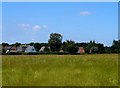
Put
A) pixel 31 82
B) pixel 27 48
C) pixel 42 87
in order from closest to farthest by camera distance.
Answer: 1. pixel 42 87
2. pixel 31 82
3. pixel 27 48

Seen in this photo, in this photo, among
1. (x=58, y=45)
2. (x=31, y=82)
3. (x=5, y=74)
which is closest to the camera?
(x=31, y=82)

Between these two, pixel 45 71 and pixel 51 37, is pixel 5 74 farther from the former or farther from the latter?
pixel 51 37

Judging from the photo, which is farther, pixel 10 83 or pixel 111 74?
pixel 111 74

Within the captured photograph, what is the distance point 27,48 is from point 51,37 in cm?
1622

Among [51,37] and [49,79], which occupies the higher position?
[51,37]

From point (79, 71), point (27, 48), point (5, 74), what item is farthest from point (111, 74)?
point (27, 48)

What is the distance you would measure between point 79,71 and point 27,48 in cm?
7988

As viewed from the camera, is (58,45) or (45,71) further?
(58,45)

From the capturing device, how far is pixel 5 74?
39.2 ft

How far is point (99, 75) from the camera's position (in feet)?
37.0

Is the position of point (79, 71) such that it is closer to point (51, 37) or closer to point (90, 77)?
point (90, 77)

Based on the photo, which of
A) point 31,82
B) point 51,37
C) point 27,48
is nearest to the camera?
point 31,82

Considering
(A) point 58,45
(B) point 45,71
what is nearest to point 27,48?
(A) point 58,45

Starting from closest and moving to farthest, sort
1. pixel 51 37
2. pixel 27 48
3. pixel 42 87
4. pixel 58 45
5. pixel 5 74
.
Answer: pixel 42 87
pixel 5 74
pixel 27 48
pixel 58 45
pixel 51 37
